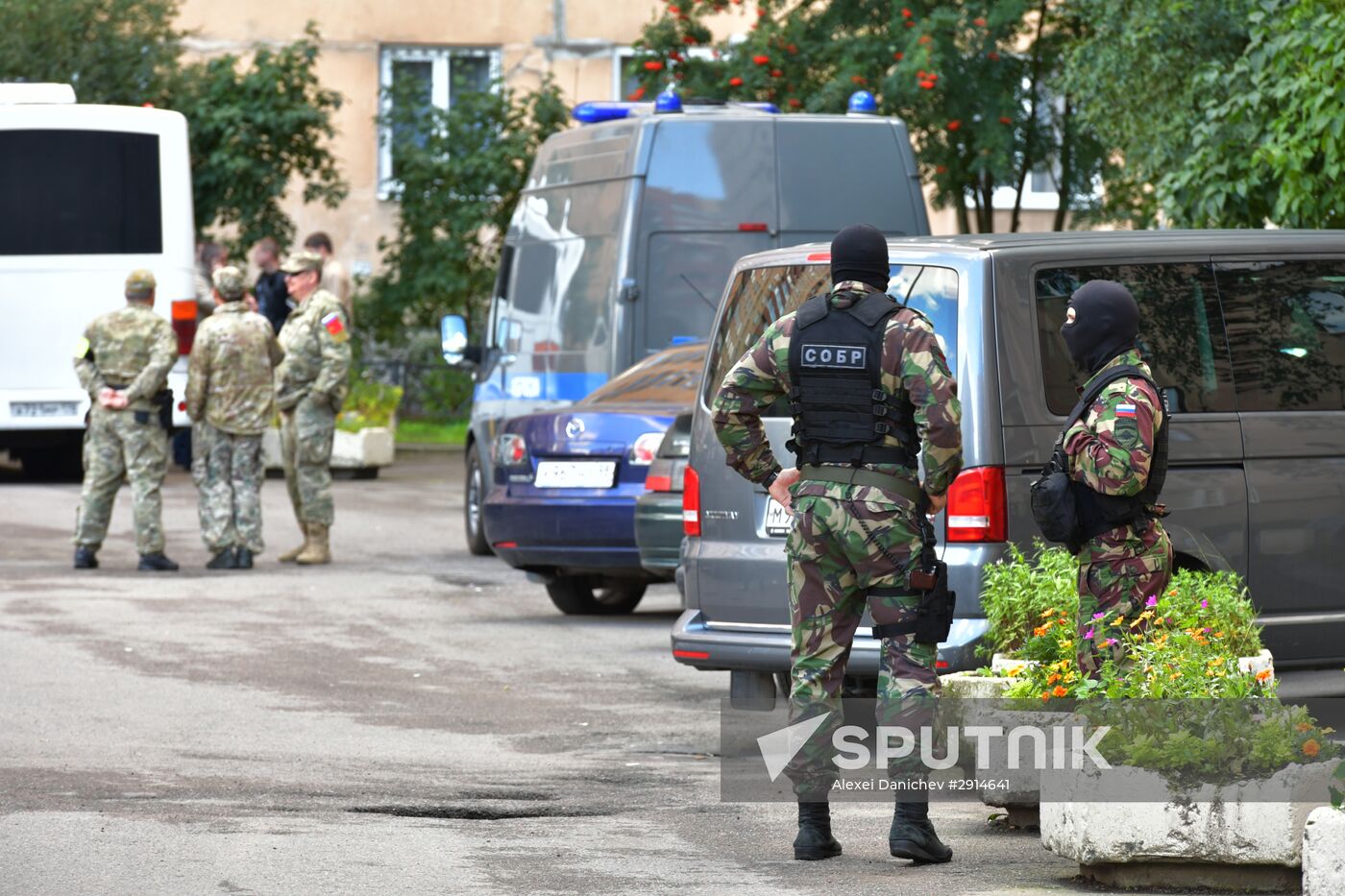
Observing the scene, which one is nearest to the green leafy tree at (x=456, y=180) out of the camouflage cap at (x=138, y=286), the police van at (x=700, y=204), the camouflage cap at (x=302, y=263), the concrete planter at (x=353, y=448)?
the concrete planter at (x=353, y=448)

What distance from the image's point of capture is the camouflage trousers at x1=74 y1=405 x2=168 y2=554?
15.4 metres

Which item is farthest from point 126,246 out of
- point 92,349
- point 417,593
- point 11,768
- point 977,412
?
point 977,412

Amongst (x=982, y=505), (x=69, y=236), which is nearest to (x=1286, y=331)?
(x=982, y=505)

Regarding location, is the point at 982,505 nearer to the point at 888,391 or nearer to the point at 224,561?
the point at 888,391

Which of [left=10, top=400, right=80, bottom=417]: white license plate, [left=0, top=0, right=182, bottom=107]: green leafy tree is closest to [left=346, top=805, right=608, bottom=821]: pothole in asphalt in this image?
[left=10, top=400, right=80, bottom=417]: white license plate

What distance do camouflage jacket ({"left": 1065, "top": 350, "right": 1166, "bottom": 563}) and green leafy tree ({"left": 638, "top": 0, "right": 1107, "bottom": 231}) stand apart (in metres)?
13.9

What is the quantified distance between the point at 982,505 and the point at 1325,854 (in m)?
2.25

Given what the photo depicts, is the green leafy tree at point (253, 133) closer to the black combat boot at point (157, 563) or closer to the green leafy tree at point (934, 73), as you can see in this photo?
the green leafy tree at point (934, 73)

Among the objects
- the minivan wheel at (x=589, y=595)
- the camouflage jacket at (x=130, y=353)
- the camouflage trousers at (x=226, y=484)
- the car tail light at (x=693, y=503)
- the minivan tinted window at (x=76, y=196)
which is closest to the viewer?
the car tail light at (x=693, y=503)

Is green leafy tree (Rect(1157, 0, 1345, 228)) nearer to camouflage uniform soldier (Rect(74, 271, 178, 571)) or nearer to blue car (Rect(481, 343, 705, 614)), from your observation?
blue car (Rect(481, 343, 705, 614))

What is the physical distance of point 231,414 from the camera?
15.5 metres

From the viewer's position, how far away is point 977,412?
7.73m

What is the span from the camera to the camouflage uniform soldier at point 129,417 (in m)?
15.3

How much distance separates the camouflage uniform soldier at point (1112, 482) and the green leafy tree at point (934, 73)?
1379 centimetres
